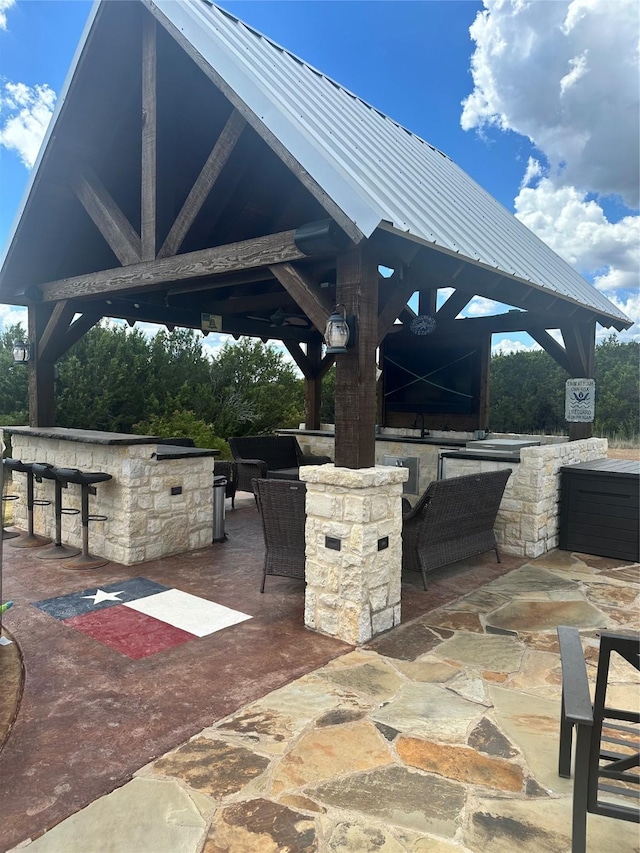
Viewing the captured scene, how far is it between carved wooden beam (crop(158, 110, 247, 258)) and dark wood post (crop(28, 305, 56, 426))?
108 inches

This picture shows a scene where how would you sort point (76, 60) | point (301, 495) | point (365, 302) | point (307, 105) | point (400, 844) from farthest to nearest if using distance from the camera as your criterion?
point (76, 60) → point (307, 105) → point (301, 495) → point (365, 302) → point (400, 844)

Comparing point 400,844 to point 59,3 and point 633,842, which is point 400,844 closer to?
point 633,842

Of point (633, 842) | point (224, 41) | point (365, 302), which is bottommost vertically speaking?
point (633, 842)

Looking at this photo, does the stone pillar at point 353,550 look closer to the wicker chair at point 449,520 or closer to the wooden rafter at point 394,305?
the wicker chair at point 449,520

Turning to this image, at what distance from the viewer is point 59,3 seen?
22.0 ft

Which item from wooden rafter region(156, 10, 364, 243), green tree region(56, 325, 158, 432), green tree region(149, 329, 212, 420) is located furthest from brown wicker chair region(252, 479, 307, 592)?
green tree region(149, 329, 212, 420)

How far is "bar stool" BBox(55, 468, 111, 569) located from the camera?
5.51m

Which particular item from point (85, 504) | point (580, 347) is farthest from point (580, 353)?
point (85, 504)

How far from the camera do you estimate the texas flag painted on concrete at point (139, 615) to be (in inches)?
154

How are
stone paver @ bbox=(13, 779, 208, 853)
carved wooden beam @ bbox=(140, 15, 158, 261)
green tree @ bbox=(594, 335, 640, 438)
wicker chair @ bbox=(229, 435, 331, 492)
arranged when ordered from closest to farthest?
stone paver @ bbox=(13, 779, 208, 853) < carved wooden beam @ bbox=(140, 15, 158, 261) < wicker chair @ bbox=(229, 435, 331, 492) < green tree @ bbox=(594, 335, 640, 438)

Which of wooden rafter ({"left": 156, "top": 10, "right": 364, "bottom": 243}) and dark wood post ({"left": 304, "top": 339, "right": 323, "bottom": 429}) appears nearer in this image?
wooden rafter ({"left": 156, "top": 10, "right": 364, "bottom": 243})

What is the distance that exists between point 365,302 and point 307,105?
2224 millimetres

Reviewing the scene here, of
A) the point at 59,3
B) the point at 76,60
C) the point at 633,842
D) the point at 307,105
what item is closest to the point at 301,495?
the point at 633,842

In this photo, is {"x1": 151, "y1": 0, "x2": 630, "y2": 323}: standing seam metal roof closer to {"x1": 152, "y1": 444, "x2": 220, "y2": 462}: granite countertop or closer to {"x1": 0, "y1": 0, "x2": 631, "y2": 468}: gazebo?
{"x1": 0, "y1": 0, "x2": 631, "y2": 468}: gazebo
